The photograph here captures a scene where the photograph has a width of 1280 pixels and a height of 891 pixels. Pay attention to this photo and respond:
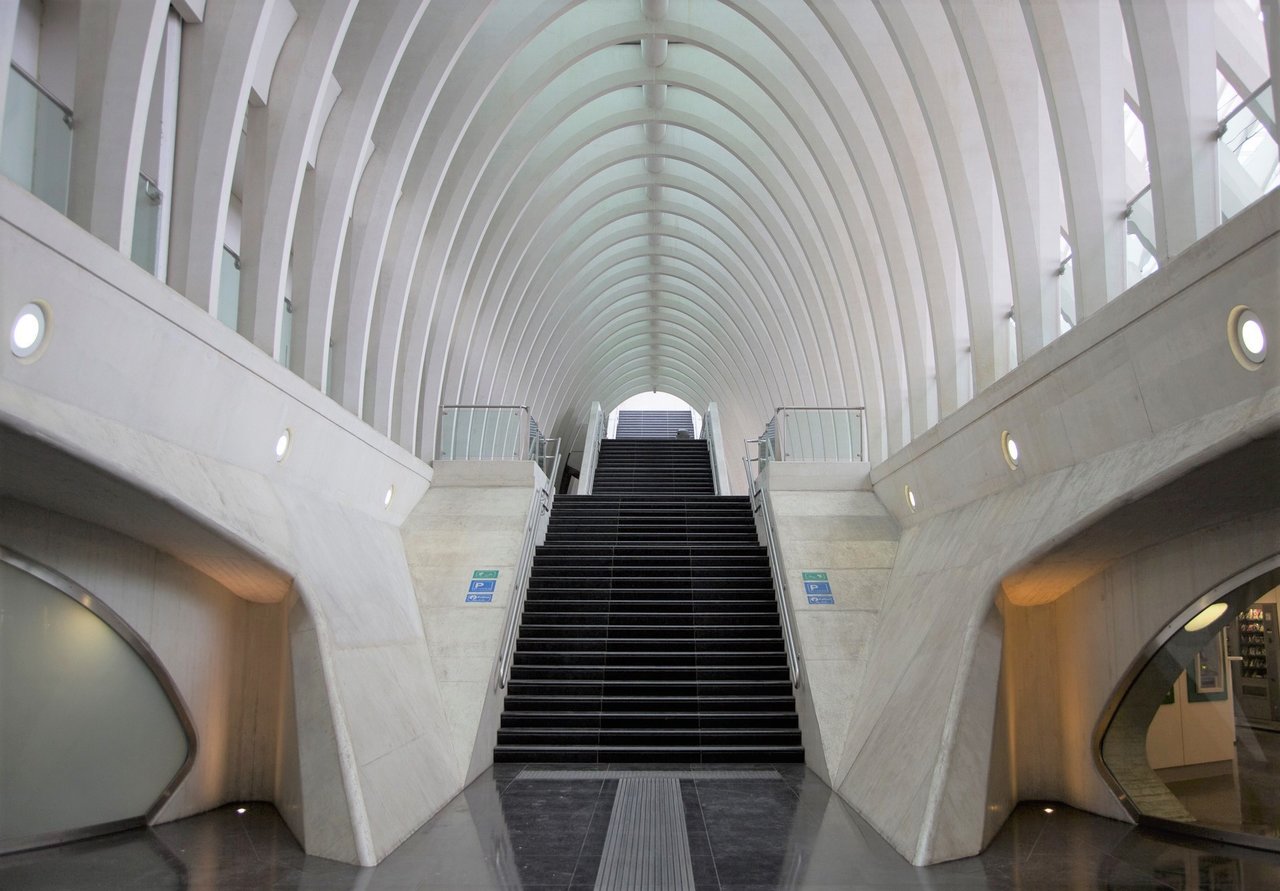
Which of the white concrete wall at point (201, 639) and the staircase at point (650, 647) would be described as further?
the staircase at point (650, 647)

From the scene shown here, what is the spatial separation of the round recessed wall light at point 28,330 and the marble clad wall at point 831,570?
8069 mm

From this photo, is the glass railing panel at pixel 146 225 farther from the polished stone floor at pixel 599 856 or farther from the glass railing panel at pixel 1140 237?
the glass railing panel at pixel 1140 237

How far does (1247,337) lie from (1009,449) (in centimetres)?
402

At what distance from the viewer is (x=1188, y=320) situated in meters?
6.38

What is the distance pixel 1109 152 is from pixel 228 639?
9.59m

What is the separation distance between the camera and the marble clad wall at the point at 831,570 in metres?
10.9

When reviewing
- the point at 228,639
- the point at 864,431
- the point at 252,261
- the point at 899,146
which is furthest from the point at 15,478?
the point at 864,431

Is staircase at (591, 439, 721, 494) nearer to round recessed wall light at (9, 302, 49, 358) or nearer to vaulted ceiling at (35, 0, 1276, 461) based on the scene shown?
vaulted ceiling at (35, 0, 1276, 461)

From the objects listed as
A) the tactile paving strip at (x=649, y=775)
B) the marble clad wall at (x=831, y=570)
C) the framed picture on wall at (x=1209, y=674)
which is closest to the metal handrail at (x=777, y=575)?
the marble clad wall at (x=831, y=570)

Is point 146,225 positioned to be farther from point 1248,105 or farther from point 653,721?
point 1248,105

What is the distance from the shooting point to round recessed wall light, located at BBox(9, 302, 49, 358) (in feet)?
18.8

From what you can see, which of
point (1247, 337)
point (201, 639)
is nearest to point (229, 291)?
point (201, 639)

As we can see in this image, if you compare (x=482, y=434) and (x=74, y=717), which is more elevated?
(x=482, y=434)

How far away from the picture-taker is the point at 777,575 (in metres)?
14.1
